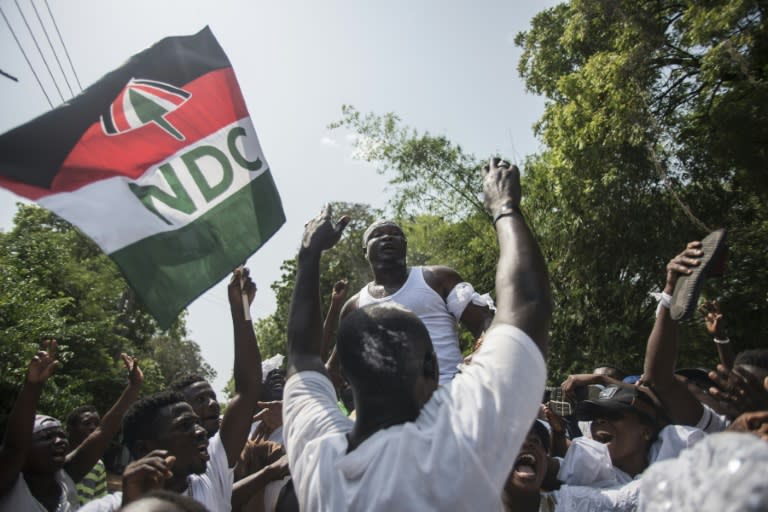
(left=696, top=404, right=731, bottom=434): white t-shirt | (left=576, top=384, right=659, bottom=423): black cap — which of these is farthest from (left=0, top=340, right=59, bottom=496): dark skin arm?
(left=696, top=404, right=731, bottom=434): white t-shirt

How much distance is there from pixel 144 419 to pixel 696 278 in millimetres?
2745

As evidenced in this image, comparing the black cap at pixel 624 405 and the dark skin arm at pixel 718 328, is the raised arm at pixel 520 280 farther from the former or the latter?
the dark skin arm at pixel 718 328

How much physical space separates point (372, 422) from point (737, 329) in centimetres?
1277

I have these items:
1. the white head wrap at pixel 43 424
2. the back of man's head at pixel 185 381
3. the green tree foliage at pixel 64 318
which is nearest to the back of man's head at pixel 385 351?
the back of man's head at pixel 185 381

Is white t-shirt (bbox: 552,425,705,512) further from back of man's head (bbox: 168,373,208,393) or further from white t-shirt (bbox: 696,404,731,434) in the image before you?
back of man's head (bbox: 168,373,208,393)

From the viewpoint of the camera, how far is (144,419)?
314 centimetres

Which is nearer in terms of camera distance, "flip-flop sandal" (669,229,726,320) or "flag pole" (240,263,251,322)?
"flip-flop sandal" (669,229,726,320)

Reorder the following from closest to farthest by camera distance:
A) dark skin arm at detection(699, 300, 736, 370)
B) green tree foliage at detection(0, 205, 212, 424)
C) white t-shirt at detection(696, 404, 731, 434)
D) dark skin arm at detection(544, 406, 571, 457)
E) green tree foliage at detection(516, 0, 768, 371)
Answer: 1. white t-shirt at detection(696, 404, 731, 434)
2. dark skin arm at detection(699, 300, 736, 370)
3. dark skin arm at detection(544, 406, 571, 457)
4. green tree foliage at detection(0, 205, 212, 424)
5. green tree foliage at detection(516, 0, 768, 371)

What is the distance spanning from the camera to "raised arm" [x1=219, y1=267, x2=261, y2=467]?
2.84 meters

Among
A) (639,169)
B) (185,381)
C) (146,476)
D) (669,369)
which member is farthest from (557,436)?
(639,169)

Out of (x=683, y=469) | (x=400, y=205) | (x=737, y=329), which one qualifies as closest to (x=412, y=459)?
(x=683, y=469)

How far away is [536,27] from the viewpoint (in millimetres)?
14938

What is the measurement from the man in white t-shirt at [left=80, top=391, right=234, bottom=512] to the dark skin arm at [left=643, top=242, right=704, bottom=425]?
7.45 feet

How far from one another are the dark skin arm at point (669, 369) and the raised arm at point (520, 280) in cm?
161
